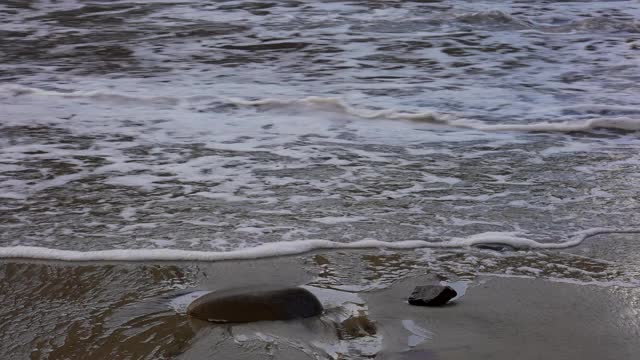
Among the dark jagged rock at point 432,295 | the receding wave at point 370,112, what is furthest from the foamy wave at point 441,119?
the dark jagged rock at point 432,295

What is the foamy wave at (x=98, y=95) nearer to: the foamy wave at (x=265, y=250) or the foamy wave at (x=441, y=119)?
the foamy wave at (x=441, y=119)

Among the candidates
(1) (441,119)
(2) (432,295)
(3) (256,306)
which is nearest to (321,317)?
(3) (256,306)

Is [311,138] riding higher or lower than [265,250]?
lower

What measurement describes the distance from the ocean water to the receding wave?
2 cm

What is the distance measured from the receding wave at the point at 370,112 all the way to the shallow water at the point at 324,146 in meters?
0.02

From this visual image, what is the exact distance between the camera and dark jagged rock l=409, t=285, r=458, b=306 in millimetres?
2363

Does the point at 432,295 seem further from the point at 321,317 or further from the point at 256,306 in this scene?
the point at 256,306

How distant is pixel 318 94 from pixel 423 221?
2.64 metres

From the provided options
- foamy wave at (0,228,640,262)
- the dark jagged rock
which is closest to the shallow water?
foamy wave at (0,228,640,262)

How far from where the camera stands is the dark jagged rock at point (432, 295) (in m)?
2.36

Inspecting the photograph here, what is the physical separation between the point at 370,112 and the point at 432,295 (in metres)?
2.78

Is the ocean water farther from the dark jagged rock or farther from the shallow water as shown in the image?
the dark jagged rock

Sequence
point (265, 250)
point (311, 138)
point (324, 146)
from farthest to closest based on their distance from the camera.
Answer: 1. point (311, 138)
2. point (324, 146)
3. point (265, 250)

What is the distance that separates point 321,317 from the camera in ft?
7.52
